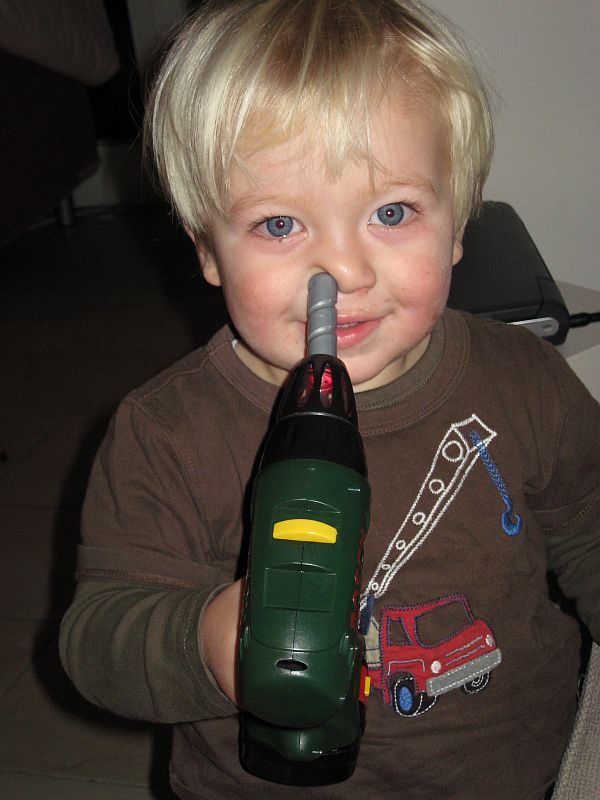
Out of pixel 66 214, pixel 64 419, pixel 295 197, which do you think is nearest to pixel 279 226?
pixel 295 197

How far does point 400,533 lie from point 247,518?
0.39 feet

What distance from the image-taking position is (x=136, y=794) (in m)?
1.10

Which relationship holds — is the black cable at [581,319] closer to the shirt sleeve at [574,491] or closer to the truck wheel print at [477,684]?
the shirt sleeve at [574,491]

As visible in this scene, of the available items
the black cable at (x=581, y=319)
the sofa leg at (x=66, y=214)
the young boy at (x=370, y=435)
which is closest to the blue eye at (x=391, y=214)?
the young boy at (x=370, y=435)

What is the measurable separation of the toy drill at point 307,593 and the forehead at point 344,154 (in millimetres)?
158

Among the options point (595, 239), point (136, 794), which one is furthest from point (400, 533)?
point (595, 239)

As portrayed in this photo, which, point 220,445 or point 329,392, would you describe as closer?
point 329,392

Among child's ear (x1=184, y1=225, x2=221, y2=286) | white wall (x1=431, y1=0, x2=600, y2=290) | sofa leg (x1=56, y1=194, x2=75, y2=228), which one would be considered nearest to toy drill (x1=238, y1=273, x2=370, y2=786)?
child's ear (x1=184, y1=225, x2=221, y2=286)

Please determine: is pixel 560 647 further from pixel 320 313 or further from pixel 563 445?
pixel 320 313

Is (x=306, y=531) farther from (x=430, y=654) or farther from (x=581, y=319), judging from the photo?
(x=581, y=319)

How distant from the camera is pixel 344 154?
0.61 meters

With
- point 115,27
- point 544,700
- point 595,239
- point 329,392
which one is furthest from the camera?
point 115,27

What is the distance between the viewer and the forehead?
2.02ft

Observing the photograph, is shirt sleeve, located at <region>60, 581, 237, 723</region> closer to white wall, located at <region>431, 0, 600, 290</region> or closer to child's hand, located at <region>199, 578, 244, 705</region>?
child's hand, located at <region>199, 578, 244, 705</region>
